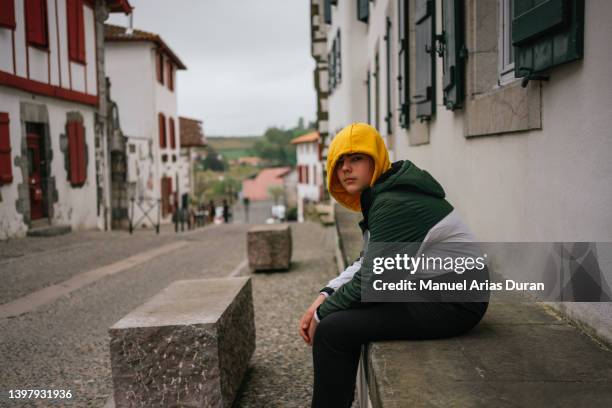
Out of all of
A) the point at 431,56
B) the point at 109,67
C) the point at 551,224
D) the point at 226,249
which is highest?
the point at 109,67

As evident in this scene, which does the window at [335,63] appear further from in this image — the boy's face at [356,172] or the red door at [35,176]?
the boy's face at [356,172]

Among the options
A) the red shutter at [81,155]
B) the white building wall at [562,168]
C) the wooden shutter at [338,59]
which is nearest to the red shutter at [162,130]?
the red shutter at [81,155]

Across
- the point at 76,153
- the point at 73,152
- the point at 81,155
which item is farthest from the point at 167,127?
the point at 73,152

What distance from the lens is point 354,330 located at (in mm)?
2387

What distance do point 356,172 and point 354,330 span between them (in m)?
0.70

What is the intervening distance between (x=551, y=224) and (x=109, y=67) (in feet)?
78.2

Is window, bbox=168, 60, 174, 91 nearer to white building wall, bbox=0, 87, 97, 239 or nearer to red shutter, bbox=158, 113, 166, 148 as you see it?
red shutter, bbox=158, 113, 166, 148

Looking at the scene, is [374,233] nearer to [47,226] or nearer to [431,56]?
[431,56]

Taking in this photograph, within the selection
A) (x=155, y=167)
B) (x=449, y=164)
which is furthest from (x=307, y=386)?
(x=155, y=167)

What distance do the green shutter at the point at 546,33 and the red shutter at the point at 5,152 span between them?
857 centimetres

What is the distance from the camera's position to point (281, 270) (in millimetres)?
8523

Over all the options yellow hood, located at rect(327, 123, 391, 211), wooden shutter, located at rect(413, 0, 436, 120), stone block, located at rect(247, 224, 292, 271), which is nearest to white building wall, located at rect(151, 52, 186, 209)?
stone block, located at rect(247, 224, 292, 271)

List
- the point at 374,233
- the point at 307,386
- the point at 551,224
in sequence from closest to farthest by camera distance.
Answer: the point at 374,233 → the point at 551,224 → the point at 307,386

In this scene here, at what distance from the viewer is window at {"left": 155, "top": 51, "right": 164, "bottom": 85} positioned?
2494 centimetres
